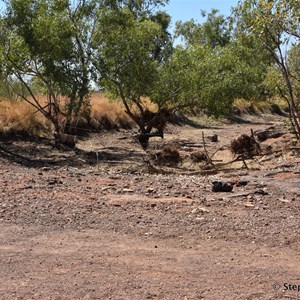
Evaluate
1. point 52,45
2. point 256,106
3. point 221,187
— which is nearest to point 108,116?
point 52,45

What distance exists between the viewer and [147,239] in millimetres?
6156

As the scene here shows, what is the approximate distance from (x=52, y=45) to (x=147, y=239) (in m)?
12.2

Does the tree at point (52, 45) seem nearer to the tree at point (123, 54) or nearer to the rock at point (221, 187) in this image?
the tree at point (123, 54)

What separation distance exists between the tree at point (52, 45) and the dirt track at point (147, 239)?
7.86m

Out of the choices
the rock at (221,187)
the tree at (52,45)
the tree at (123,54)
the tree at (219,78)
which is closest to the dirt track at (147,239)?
the rock at (221,187)

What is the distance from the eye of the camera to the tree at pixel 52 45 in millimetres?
16797

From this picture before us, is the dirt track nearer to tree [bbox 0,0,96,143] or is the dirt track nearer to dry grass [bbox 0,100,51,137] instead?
tree [bbox 0,0,96,143]

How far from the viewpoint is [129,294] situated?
4398 millimetres

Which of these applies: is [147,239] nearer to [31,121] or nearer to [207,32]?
[31,121]

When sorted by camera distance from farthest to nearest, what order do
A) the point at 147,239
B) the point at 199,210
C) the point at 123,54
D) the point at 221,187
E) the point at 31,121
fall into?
1. the point at 31,121
2. the point at 123,54
3. the point at 221,187
4. the point at 199,210
5. the point at 147,239

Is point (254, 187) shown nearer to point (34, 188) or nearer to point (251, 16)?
point (34, 188)

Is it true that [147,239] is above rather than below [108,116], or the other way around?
below

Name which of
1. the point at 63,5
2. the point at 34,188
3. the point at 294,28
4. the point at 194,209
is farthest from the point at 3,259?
the point at 63,5

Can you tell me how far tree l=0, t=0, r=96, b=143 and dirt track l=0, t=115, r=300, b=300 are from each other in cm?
786
